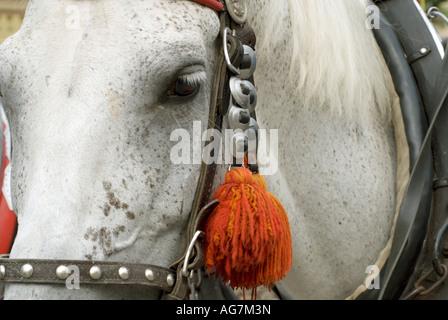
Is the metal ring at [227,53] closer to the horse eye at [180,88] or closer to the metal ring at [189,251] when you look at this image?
the horse eye at [180,88]

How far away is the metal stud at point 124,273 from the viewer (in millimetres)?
1031

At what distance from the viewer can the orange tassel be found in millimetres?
1181

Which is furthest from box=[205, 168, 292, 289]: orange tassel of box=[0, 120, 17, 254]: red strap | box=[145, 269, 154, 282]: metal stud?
box=[0, 120, 17, 254]: red strap

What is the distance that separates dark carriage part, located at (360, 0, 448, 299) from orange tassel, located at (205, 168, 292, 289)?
412mm

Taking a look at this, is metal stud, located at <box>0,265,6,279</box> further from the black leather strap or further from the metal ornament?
the metal ornament

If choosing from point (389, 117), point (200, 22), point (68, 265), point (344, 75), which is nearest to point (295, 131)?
point (344, 75)

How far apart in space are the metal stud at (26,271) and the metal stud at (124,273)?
0.54 feet

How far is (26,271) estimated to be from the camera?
0.97 meters

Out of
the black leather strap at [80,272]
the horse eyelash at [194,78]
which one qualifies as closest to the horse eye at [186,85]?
the horse eyelash at [194,78]

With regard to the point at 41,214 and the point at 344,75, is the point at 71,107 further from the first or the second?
the point at 344,75

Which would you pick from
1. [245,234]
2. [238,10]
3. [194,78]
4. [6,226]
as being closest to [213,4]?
[238,10]

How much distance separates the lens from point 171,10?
1133 millimetres

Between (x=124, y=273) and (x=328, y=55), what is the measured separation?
0.86m
